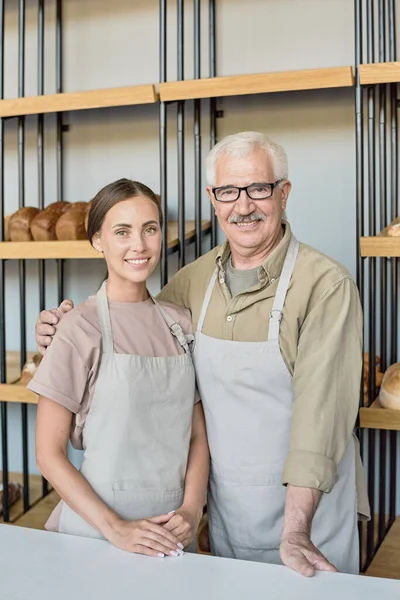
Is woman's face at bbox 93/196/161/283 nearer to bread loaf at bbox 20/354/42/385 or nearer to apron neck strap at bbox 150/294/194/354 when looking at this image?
apron neck strap at bbox 150/294/194/354

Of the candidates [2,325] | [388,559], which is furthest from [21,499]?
[388,559]

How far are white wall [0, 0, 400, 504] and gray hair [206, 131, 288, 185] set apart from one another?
111cm

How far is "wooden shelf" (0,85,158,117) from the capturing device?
2.39 meters

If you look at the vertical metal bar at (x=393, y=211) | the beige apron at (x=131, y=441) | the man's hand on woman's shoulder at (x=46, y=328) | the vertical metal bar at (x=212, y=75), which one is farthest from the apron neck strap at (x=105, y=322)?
the vertical metal bar at (x=393, y=211)

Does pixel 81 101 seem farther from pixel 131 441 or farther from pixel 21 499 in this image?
pixel 21 499

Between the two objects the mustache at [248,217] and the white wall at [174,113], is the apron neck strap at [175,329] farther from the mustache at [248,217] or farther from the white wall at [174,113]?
the white wall at [174,113]

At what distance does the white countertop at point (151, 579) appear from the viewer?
1.08m

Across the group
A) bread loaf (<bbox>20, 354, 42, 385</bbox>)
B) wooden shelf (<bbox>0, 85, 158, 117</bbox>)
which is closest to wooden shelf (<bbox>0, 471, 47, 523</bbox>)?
bread loaf (<bbox>20, 354, 42, 385</bbox>)

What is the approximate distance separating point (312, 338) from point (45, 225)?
1.41m

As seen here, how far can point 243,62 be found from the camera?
2711mm

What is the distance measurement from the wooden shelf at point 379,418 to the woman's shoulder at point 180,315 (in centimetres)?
81

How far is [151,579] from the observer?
1.15m

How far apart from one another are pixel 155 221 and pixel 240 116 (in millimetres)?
1301

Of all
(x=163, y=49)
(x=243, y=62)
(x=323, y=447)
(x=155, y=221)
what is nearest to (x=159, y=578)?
(x=323, y=447)
